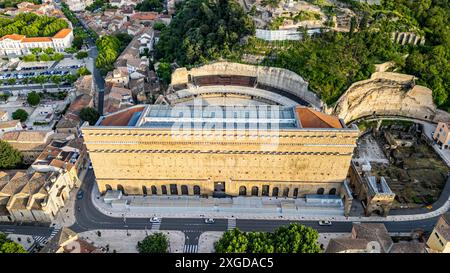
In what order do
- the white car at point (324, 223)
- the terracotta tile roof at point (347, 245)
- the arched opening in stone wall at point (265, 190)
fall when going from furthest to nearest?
the arched opening in stone wall at point (265, 190)
the white car at point (324, 223)
the terracotta tile roof at point (347, 245)

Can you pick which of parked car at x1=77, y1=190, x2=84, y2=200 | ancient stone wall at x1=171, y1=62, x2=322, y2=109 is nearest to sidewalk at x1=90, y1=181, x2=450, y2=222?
parked car at x1=77, y1=190, x2=84, y2=200

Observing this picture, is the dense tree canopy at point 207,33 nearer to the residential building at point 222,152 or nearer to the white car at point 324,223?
the residential building at point 222,152

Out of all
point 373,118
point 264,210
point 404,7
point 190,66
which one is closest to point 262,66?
point 190,66

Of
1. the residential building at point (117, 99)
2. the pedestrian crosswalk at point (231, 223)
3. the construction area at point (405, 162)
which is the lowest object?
the pedestrian crosswalk at point (231, 223)

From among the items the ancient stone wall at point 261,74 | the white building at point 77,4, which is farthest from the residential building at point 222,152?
the white building at point 77,4

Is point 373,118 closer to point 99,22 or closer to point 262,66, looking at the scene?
point 262,66

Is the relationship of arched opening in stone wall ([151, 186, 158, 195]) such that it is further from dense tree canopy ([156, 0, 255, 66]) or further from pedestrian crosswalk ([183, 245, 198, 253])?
dense tree canopy ([156, 0, 255, 66])

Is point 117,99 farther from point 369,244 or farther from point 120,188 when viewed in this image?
point 369,244
